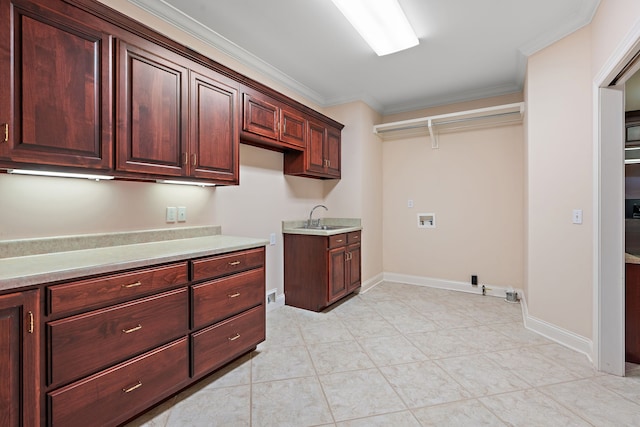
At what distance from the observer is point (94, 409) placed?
1.37m

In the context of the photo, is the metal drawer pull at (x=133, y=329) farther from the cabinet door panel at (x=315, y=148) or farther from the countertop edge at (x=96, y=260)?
the cabinet door panel at (x=315, y=148)

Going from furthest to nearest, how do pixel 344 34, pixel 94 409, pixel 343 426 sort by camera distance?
pixel 344 34, pixel 343 426, pixel 94 409

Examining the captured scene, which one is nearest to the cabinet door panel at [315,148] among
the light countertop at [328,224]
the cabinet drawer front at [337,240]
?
the light countertop at [328,224]

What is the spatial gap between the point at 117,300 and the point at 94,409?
503 mm

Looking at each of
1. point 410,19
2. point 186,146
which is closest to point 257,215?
point 186,146

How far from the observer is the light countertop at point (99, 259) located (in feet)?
3.97

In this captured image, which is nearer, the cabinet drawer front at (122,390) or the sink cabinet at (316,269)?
the cabinet drawer front at (122,390)

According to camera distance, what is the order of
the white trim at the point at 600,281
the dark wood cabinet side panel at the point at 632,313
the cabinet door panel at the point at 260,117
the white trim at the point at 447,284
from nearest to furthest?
the white trim at the point at 600,281
the dark wood cabinet side panel at the point at 632,313
the cabinet door panel at the point at 260,117
the white trim at the point at 447,284

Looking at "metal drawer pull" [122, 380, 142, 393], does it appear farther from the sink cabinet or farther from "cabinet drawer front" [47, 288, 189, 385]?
the sink cabinet

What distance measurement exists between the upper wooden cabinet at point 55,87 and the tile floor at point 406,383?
151cm

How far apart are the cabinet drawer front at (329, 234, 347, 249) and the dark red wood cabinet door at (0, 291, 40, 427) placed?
2.41 m

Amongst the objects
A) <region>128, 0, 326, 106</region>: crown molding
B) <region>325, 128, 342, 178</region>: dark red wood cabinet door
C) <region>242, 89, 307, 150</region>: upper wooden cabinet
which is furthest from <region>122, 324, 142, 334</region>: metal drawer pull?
<region>325, 128, 342, 178</region>: dark red wood cabinet door

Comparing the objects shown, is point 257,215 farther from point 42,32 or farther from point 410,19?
point 410,19

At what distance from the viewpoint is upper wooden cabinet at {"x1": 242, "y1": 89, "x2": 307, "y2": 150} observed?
2564 millimetres
